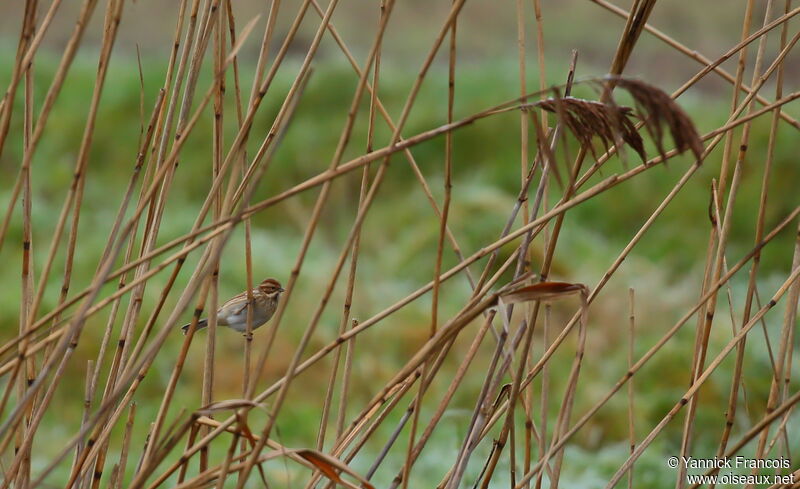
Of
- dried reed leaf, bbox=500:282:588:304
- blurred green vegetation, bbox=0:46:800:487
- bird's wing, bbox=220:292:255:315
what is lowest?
blurred green vegetation, bbox=0:46:800:487

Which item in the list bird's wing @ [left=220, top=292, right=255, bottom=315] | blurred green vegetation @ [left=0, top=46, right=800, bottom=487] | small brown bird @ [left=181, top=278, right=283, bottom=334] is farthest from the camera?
blurred green vegetation @ [left=0, top=46, right=800, bottom=487]

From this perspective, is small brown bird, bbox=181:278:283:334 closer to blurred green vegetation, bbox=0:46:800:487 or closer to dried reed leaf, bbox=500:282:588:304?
dried reed leaf, bbox=500:282:588:304

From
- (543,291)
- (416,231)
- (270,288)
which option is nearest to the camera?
(543,291)

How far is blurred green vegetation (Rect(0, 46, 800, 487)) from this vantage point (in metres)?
4.24

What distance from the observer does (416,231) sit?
17.3 feet

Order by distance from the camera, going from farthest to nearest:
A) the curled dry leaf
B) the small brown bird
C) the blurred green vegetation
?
the blurred green vegetation, the small brown bird, the curled dry leaf

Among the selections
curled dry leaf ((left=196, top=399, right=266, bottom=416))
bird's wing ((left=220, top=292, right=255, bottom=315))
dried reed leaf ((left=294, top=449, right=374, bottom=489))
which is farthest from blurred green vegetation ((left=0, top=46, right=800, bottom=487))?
curled dry leaf ((left=196, top=399, right=266, bottom=416))

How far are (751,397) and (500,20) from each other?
5.06m

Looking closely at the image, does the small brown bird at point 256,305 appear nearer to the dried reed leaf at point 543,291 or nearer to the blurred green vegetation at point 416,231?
the dried reed leaf at point 543,291

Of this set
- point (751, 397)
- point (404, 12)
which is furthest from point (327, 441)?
point (404, 12)

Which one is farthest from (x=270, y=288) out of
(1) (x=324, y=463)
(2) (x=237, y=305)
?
(1) (x=324, y=463)

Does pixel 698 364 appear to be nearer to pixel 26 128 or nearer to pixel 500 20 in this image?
pixel 26 128

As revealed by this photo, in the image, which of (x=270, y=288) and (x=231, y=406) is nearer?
(x=231, y=406)

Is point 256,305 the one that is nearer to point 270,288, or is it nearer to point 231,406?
point 270,288
